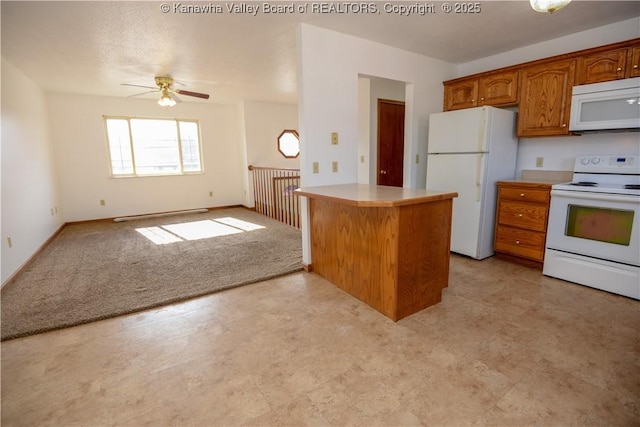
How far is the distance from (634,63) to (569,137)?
2.58ft

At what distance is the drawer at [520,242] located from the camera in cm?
300

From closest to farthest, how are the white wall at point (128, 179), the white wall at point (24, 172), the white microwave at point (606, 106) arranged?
the white microwave at point (606, 106), the white wall at point (24, 172), the white wall at point (128, 179)

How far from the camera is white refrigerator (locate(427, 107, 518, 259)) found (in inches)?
123

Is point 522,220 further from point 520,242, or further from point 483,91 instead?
point 483,91

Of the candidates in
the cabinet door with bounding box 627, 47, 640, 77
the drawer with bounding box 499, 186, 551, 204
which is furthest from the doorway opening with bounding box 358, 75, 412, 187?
the cabinet door with bounding box 627, 47, 640, 77

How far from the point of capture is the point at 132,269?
10.7ft

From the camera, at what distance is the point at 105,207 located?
584 centimetres

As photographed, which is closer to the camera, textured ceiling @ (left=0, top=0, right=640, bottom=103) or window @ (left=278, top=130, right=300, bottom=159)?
textured ceiling @ (left=0, top=0, right=640, bottom=103)

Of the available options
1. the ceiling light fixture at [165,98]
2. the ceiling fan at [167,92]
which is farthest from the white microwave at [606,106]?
the ceiling light fixture at [165,98]

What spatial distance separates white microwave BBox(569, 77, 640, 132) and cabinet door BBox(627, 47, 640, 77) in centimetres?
13

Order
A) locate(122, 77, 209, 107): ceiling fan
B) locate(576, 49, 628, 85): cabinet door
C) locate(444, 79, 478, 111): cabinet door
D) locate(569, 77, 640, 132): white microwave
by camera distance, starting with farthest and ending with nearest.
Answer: locate(122, 77, 209, 107): ceiling fan, locate(444, 79, 478, 111): cabinet door, locate(576, 49, 628, 85): cabinet door, locate(569, 77, 640, 132): white microwave

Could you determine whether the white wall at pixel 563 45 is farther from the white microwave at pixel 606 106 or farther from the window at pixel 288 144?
the window at pixel 288 144

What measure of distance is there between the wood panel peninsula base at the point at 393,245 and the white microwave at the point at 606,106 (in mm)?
1605

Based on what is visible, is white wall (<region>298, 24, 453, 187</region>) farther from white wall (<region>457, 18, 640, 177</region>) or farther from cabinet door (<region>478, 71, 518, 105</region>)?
white wall (<region>457, 18, 640, 177</region>)
